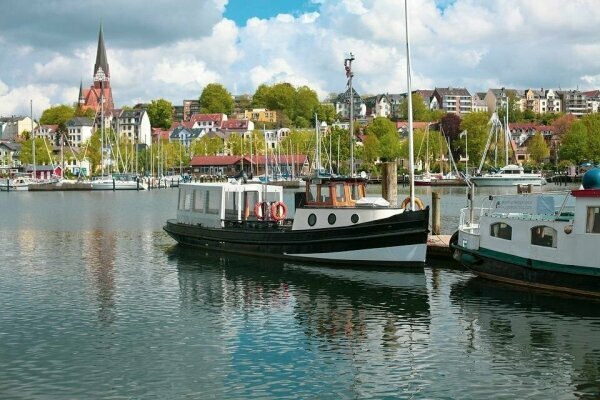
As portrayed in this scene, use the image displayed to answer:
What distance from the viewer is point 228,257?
42844mm

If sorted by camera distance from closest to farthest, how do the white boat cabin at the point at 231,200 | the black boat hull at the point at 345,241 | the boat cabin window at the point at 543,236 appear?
1. the boat cabin window at the point at 543,236
2. the black boat hull at the point at 345,241
3. the white boat cabin at the point at 231,200

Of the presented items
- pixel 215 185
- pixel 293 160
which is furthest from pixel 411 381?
pixel 293 160

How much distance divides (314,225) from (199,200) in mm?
9738

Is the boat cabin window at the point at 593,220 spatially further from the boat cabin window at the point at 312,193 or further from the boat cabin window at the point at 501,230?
the boat cabin window at the point at 312,193

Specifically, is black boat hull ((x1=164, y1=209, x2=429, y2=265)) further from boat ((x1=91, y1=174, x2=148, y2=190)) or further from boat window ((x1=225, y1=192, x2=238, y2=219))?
boat ((x1=91, y1=174, x2=148, y2=190))

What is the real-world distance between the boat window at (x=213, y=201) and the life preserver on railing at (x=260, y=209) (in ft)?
7.40

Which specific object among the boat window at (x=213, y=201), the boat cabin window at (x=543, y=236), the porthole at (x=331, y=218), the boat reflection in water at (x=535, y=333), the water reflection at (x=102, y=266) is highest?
the boat window at (x=213, y=201)

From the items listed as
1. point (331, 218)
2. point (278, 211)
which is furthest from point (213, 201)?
point (331, 218)

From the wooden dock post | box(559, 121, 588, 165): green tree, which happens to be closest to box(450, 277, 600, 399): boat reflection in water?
the wooden dock post

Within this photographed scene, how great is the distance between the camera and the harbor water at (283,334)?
20.2 metres

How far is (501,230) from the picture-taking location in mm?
32844

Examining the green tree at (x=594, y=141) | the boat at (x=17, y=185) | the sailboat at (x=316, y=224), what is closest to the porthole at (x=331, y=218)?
the sailboat at (x=316, y=224)

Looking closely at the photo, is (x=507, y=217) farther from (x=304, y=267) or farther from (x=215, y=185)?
(x=215, y=185)

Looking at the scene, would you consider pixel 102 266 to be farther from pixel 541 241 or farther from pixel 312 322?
pixel 541 241
